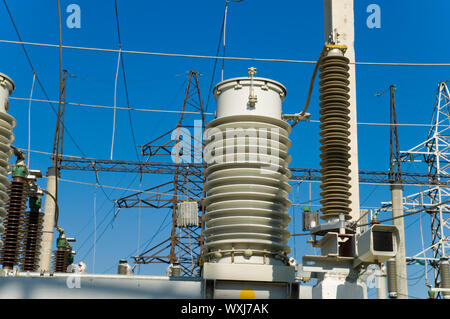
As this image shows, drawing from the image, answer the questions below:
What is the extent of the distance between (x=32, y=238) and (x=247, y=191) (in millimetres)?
10667

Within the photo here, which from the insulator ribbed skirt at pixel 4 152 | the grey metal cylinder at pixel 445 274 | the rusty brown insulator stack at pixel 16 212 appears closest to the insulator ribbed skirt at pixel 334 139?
the insulator ribbed skirt at pixel 4 152

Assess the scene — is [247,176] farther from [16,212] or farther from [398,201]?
[398,201]

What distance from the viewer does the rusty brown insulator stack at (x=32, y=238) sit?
1538 centimetres

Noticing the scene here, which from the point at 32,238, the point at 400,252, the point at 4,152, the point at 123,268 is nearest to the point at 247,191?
the point at 123,268

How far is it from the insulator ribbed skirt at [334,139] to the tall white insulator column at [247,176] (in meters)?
0.46

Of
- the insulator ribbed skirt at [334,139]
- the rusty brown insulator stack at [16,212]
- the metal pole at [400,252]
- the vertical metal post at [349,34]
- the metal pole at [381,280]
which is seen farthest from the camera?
the metal pole at [400,252]

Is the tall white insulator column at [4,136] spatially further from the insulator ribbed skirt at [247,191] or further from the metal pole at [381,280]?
the metal pole at [381,280]

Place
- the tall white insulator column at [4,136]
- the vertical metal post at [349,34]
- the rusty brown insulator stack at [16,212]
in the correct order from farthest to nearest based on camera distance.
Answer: the rusty brown insulator stack at [16,212] < the vertical metal post at [349,34] < the tall white insulator column at [4,136]

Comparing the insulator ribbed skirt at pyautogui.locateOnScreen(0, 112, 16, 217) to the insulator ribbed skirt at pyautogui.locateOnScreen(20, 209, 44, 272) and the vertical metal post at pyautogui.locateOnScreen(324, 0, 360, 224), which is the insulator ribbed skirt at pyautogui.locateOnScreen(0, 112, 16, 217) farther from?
the insulator ribbed skirt at pyautogui.locateOnScreen(20, 209, 44, 272)

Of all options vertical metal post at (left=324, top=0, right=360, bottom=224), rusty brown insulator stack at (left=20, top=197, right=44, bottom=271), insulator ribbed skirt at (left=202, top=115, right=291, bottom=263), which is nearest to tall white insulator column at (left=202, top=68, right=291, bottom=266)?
insulator ribbed skirt at (left=202, top=115, right=291, bottom=263)

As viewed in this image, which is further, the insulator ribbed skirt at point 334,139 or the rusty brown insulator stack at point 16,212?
the rusty brown insulator stack at point 16,212

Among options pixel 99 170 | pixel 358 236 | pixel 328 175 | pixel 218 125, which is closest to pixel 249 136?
pixel 218 125
